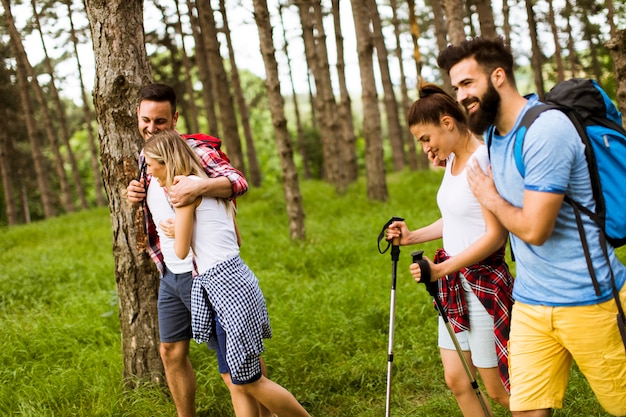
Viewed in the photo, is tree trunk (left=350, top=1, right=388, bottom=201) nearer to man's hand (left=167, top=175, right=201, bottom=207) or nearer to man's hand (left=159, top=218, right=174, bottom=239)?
man's hand (left=159, top=218, right=174, bottom=239)

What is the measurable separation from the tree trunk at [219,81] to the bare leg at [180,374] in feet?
38.4

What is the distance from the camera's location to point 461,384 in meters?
3.37

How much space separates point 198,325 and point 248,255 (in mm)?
5850

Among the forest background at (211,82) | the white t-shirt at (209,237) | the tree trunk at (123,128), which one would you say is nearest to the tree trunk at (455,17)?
the forest background at (211,82)

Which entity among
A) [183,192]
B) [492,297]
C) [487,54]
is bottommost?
[492,297]

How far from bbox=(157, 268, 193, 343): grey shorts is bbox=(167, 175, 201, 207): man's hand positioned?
64 centimetres

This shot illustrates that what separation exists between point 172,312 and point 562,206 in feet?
8.31

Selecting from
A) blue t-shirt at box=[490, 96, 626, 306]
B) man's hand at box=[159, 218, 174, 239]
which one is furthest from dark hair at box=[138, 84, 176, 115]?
blue t-shirt at box=[490, 96, 626, 306]

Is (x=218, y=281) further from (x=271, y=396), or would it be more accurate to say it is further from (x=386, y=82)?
(x=386, y=82)

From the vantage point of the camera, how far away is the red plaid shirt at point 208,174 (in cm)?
Answer: 368

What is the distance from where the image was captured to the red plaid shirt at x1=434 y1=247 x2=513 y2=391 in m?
3.19

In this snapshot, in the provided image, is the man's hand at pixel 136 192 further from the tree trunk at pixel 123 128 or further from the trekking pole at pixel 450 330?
the trekking pole at pixel 450 330

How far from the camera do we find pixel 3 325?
6.53m

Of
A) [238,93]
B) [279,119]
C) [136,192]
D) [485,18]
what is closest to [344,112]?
[485,18]
